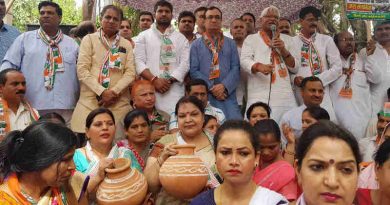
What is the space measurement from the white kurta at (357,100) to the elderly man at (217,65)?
1.38 m

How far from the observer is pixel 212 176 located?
3.76m

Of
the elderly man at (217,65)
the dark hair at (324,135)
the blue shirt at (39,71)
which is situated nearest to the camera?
the dark hair at (324,135)

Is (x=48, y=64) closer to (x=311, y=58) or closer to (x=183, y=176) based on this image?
(x=183, y=176)

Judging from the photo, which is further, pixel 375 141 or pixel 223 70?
pixel 223 70

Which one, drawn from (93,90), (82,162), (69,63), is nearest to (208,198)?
(82,162)

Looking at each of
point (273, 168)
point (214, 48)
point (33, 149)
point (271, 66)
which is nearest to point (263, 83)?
point (271, 66)

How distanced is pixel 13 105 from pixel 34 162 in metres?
2.44

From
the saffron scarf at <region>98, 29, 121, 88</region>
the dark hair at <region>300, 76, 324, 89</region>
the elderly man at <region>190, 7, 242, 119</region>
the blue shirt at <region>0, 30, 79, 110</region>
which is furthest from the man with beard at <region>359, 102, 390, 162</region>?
the blue shirt at <region>0, 30, 79, 110</region>

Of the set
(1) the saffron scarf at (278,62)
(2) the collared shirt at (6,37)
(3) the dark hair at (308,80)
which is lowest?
(3) the dark hair at (308,80)

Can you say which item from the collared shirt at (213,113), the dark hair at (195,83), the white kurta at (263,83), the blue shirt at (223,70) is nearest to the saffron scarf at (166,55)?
the blue shirt at (223,70)

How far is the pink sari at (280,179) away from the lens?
11.7ft

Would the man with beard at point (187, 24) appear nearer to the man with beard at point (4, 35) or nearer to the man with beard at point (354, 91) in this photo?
the man with beard at point (354, 91)

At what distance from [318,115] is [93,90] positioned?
2367 millimetres

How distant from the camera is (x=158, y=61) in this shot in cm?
560
